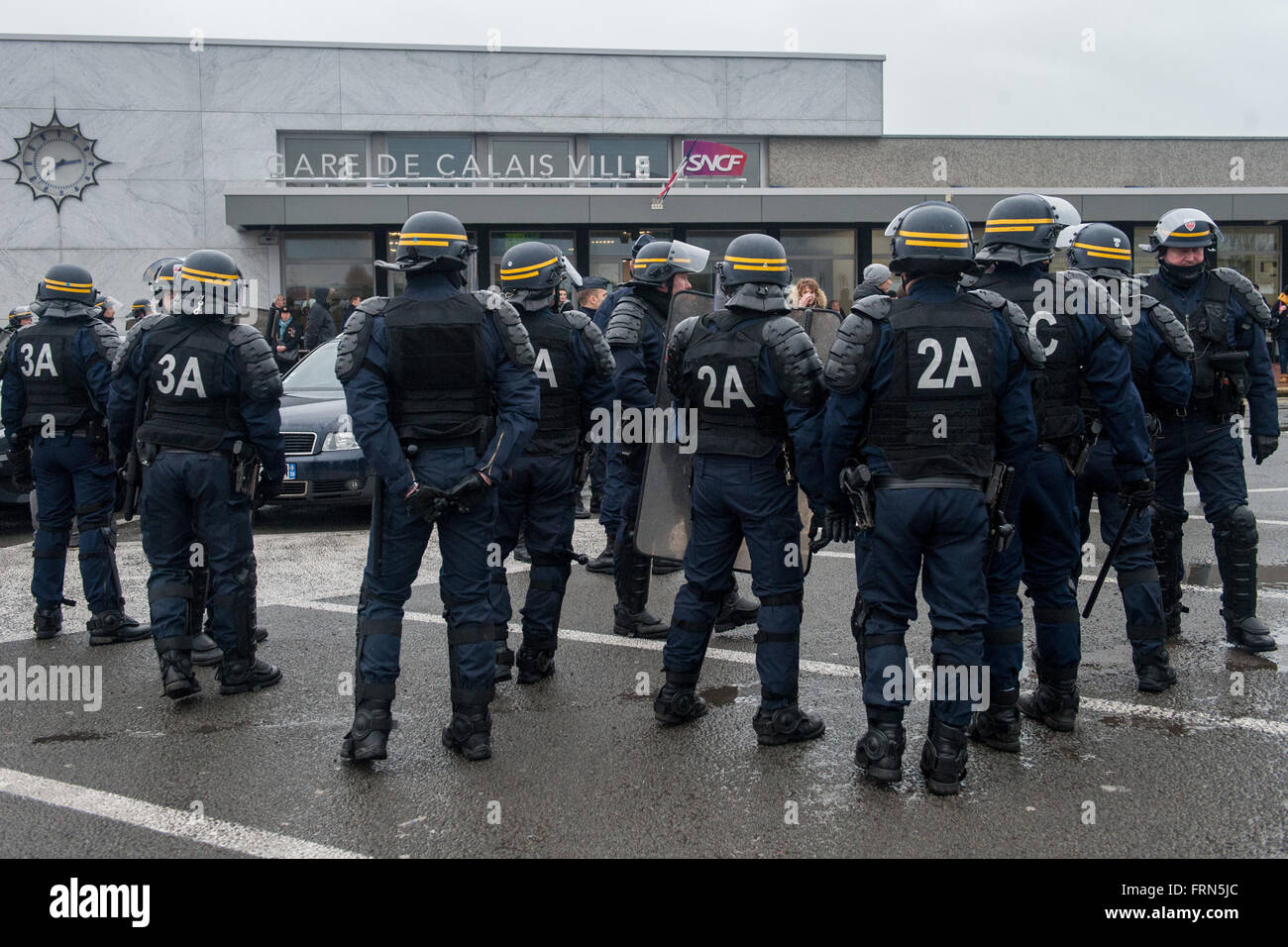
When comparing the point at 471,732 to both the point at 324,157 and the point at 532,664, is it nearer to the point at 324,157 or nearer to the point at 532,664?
the point at 532,664

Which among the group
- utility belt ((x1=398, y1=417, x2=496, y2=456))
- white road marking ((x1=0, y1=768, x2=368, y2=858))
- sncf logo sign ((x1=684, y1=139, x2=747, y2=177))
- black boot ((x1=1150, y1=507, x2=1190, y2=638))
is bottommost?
white road marking ((x1=0, y1=768, x2=368, y2=858))

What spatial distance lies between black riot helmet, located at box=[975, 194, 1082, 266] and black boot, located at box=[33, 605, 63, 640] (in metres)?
5.39

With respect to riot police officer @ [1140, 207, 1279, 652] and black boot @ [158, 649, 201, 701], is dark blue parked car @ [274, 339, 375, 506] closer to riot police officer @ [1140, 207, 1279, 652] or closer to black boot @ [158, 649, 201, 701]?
black boot @ [158, 649, 201, 701]

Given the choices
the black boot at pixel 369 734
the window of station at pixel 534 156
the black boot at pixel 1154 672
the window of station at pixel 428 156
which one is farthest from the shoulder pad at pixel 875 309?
the window of station at pixel 534 156

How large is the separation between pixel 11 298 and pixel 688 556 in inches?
889

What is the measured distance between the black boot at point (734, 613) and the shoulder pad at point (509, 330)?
2.47 metres

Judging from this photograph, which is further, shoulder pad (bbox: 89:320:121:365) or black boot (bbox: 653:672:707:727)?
shoulder pad (bbox: 89:320:121:365)

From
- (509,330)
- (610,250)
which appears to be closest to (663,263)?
(509,330)

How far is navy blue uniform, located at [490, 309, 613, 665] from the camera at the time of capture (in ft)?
19.4

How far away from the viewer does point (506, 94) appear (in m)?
26.4

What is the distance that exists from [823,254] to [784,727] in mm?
20249

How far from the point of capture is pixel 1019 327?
4.48m

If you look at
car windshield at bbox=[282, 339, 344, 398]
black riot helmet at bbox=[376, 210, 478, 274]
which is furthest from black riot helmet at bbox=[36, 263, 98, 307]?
car windshield at bbox=[282, 339, 344, 398]
